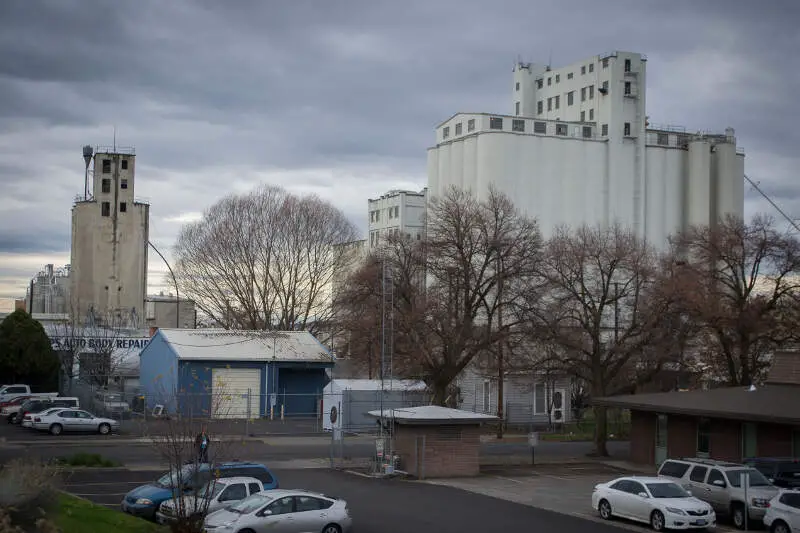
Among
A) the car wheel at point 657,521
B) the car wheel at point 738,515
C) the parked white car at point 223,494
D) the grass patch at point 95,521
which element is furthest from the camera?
the car wheel at point 738,515

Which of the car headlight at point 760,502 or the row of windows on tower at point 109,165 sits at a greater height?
the row of windows on tower at point 109,165

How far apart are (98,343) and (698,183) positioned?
64.3 m

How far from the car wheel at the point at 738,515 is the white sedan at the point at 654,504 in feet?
2.79

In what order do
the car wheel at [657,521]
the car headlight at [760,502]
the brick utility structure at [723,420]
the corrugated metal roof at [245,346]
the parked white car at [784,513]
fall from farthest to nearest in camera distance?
the corrugated metal roof at [245,346], the brick utility structure at [723,420], the car headlight at [760,502], the car wheel at [657,521], the parked white car at [784,513]

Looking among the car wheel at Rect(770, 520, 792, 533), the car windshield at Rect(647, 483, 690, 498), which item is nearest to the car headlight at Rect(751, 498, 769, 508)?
the car windshield at Rect(647, 483, 690, 498)

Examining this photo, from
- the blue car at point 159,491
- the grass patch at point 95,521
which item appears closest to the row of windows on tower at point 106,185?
the blue car at point 159,491

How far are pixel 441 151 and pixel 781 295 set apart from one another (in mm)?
58205

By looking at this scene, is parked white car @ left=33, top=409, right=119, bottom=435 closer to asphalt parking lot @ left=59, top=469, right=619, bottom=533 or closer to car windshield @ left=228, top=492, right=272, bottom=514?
asphalt parking lot @ left=59, top=469, right=619, bottom=533

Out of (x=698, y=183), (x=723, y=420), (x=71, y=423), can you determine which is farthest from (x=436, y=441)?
(x=698, y=183)

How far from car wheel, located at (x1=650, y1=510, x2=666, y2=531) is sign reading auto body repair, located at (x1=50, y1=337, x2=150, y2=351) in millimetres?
49034

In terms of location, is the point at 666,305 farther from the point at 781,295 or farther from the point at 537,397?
the point at 537,397

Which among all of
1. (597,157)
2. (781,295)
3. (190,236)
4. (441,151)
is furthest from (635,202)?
(781,295)

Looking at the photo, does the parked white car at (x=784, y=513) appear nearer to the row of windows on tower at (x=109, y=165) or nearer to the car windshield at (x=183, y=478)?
the car windshield at (x=183, y=478)

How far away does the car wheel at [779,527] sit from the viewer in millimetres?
23406
